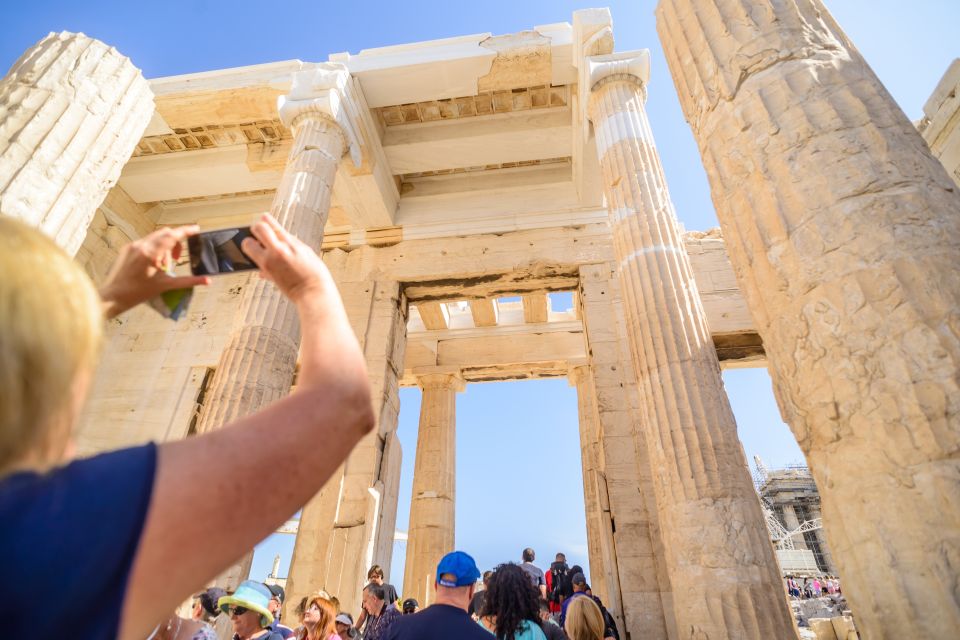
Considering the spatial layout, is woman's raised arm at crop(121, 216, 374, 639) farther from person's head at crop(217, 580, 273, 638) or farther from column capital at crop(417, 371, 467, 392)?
column capital at crop(417, 371, 467, 392)

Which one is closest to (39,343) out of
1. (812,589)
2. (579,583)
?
(579,583)

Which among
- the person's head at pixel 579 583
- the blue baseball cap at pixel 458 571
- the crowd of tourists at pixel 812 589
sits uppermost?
the crowd of tourists at pixel 812 589

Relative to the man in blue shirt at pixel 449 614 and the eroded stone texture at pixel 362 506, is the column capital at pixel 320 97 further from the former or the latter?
the man in blue shirt at pixel 449 614

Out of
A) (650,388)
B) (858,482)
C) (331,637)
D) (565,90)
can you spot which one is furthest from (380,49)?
(858,482)

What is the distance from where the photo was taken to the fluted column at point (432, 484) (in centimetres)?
1270

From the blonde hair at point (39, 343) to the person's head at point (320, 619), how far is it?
4.34 m

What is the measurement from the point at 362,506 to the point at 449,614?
668cm

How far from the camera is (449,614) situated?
2689 mm

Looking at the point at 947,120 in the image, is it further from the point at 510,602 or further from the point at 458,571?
the point at 458,571

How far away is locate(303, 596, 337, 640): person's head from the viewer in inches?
168

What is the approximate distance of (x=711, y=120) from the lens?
3.44 meters

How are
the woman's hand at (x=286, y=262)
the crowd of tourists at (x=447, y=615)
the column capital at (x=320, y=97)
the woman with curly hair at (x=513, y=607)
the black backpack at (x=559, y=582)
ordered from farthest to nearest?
the column capital at (x=320, y=97)
the black backpack at (x=559, y=582)
the woman with curly hair at (x=513, y=607)
the crowd of tourists at (x=447, y=615)
the woman's hand at (x=286, y=262)

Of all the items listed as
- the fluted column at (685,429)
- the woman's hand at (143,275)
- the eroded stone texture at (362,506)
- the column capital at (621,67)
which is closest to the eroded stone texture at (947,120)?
the fluted column at (685,429)

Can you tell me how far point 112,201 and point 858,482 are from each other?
50.4 feet
